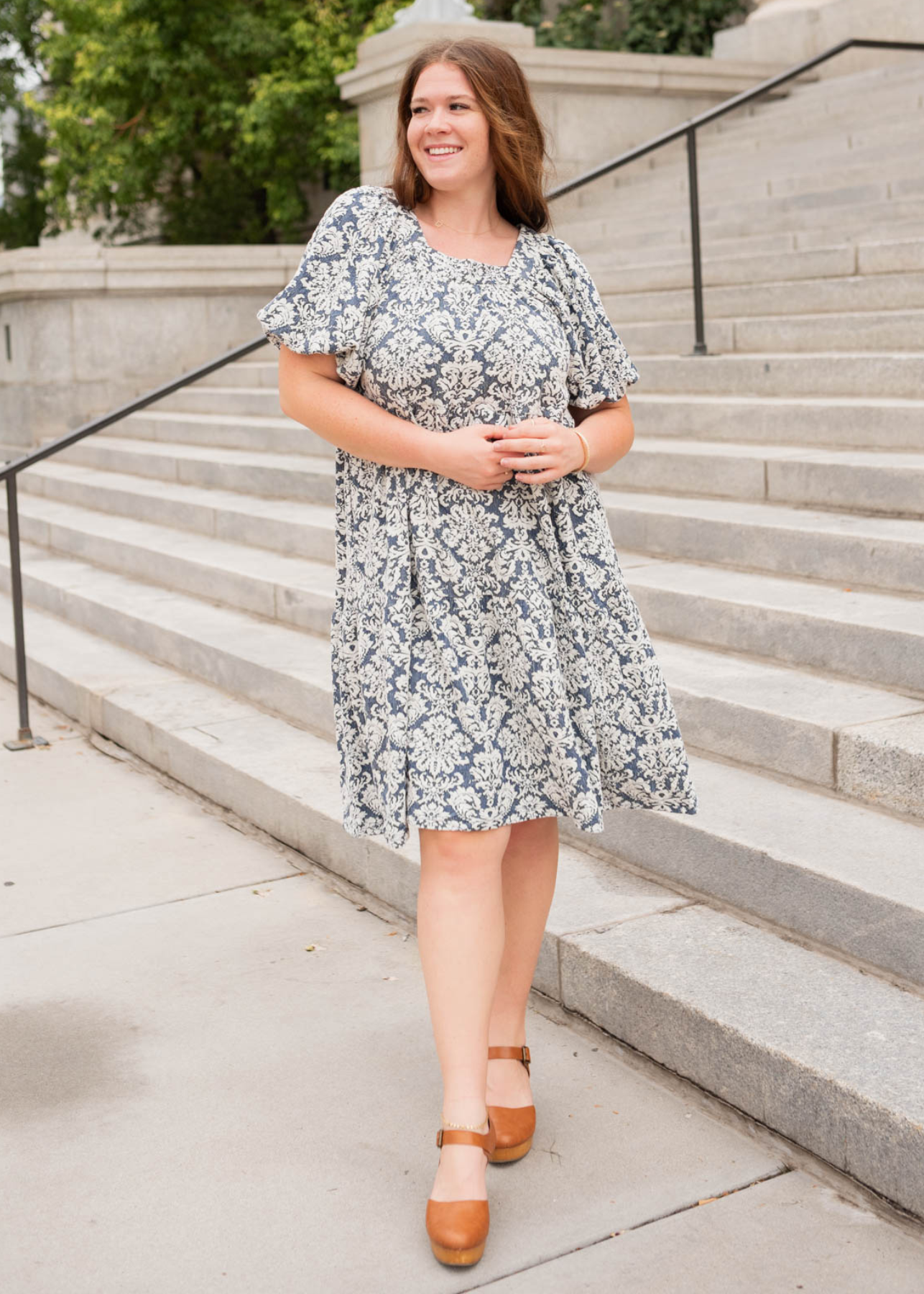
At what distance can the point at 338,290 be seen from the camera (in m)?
2.56

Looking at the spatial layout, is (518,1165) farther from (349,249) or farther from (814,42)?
(814,42)

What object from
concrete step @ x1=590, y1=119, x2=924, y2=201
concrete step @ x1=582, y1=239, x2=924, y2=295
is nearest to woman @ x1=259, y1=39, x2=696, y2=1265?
concrete step @ x1=582, y1=239, x2=924, y2=295

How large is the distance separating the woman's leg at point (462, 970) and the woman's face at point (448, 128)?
3.79ft

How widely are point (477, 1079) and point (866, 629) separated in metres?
2.05

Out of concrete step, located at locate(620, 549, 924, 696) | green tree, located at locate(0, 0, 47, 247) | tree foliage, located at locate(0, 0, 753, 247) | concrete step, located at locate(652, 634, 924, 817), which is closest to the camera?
concrete step, located at locate(652, 634, 924, 817)

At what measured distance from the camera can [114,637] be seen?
23.2 ft

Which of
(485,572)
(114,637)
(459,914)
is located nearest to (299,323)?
(485,572)

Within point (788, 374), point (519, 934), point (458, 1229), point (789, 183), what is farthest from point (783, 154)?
point (458, 1229)

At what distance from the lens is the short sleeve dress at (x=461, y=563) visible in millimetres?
2564

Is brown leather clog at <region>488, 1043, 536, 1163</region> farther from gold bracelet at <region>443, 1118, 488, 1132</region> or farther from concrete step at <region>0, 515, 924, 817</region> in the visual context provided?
concrete step at <region>0, 515, 924, 817</region>

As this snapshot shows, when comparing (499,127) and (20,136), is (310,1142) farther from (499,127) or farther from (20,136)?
(20,136)

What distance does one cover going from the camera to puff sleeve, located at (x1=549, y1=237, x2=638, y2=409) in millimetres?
2744

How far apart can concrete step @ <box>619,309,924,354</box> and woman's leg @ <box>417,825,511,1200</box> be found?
4281 mm

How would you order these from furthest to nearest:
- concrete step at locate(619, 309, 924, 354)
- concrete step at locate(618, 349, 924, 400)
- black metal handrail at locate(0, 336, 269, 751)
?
concrete step at locate(619, 309, 924, 354)
concrete step at locate(618, 349, 924, 400)
black metal handrail at locate(0, 336, 269, 751)
